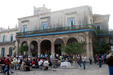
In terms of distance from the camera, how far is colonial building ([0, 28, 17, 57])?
34500 mm

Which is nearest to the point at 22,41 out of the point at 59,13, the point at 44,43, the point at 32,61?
the point at 44,43

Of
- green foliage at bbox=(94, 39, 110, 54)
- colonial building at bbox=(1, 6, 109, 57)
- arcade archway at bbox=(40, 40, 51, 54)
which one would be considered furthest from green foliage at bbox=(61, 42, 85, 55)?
arcade archway at bbox=(40, 40, 51, 54)

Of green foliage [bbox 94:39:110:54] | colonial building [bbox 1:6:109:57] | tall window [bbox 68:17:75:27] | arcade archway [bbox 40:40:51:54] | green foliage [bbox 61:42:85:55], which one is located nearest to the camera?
green foliage [bbox 61:42:85:55]

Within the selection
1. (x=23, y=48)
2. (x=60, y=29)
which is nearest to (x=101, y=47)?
(x=60, y=29)

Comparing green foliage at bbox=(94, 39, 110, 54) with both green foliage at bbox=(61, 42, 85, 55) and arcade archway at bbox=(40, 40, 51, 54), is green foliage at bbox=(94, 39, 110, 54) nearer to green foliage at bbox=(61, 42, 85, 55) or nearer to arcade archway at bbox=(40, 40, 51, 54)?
green foliage at bbox=(61, 42, 85, 55)

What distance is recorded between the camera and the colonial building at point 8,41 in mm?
34500

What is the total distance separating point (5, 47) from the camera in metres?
35.5

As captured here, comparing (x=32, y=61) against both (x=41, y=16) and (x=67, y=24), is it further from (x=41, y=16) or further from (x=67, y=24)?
(x=41, y=16)

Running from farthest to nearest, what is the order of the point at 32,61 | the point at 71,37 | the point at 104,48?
the point at 104,48 → the point at 71,37 → the point at 32,61

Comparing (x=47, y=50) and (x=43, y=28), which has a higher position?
(x=43, y=28)

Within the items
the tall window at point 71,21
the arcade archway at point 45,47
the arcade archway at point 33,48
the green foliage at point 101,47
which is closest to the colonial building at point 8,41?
the arcade archway at point 33,48

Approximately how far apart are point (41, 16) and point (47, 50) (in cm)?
658

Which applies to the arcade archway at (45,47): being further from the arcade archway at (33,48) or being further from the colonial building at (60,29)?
the arcade archway at (33,48)

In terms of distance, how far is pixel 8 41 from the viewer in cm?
3553
